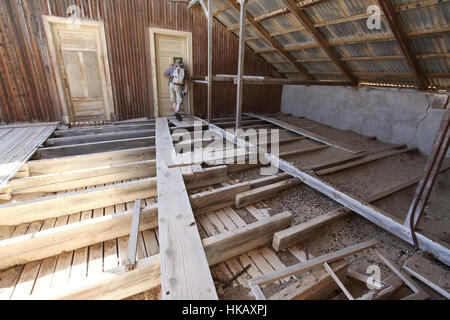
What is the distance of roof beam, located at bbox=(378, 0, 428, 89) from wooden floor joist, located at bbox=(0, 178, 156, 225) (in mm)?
3899

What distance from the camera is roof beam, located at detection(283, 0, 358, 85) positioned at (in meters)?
4.03

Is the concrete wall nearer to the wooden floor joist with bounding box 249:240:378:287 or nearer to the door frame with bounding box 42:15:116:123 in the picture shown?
the wooden floor joist with bounding box 249:240:378:287

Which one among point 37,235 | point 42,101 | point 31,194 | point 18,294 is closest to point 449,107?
point 37,235

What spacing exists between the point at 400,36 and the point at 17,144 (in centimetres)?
618

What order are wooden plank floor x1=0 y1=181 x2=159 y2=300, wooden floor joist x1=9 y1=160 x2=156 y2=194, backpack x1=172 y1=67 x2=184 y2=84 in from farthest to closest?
backpack x1=172 y1=67 x2=184 y2=84 < wooden floor joist x1=9 y1=160 x2=156 y2=194 < wooden plank floor x1=0 y1=181 x2=159 y2=300

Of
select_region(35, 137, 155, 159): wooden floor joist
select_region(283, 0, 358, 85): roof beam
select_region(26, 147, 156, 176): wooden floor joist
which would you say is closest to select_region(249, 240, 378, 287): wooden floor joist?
select_region(26, 147, 156, 176): wooden floor joist

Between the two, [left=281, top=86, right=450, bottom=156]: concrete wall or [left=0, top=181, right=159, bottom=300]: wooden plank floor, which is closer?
[left=0, top=181, right=159, bottom=300]: wooden plank floor

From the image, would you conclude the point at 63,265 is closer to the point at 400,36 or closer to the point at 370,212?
the point at 370,212

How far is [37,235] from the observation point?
161cm

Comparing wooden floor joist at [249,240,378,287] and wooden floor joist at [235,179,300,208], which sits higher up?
wooden floor joist at [235,179,300,208]

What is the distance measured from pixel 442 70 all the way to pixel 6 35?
311 inches

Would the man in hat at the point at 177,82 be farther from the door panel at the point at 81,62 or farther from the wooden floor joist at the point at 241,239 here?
the wooden floor joist at the point at 241,239

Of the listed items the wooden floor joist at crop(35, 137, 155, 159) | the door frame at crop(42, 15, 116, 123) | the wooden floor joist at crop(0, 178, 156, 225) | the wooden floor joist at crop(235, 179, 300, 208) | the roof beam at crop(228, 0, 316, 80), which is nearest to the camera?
the wooden floor joist at crop(0, 178, 156, 225)
